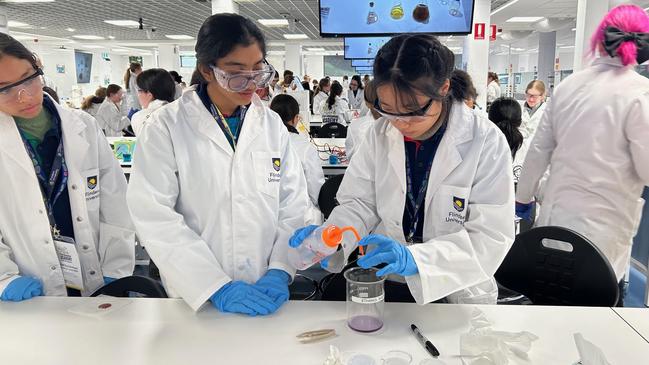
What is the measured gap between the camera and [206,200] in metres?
1.55

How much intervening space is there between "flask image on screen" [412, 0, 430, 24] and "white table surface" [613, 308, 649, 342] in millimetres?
1953

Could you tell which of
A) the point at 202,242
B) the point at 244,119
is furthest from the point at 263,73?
the point at 202,242

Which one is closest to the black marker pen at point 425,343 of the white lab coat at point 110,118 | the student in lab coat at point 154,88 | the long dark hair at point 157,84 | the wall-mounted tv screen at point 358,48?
the student in lab coat at point 154,88

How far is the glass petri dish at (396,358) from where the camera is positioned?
3.69 feet

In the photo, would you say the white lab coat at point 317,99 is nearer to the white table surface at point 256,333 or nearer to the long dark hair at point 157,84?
the long dark hair at point 157,84

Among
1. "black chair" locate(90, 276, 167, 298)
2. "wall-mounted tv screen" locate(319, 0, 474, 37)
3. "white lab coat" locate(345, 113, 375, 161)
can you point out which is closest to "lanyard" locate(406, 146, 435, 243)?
"black chair" locate(90, 276, 167, 298)

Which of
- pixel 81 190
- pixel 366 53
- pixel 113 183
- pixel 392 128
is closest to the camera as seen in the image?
pixel 392 128

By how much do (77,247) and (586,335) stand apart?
1.73 meters

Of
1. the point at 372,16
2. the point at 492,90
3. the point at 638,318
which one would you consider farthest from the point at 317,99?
the point at 638,318

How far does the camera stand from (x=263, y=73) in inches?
61.1

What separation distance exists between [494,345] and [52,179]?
62.8 inches

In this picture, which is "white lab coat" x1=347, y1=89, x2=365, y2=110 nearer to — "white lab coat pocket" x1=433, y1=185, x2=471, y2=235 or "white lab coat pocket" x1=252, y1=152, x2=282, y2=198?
"white lab coat pocket" x1=252, y1=152, x2=282, y2=198

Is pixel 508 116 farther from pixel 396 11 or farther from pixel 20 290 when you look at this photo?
pixel 20 290

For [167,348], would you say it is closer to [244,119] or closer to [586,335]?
[244,119]
